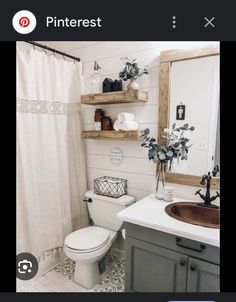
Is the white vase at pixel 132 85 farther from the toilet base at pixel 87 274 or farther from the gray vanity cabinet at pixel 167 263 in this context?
the toilet base at pixel 87 274

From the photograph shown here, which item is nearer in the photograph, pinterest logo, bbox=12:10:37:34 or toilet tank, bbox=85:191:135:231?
pinterest logo, bbox=12:10:37:34

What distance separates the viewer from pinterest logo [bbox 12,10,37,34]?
0.41 m

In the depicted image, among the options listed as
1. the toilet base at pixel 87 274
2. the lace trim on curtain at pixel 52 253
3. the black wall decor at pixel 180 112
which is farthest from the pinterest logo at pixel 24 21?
the lace trim on curtain at pixel 52 253

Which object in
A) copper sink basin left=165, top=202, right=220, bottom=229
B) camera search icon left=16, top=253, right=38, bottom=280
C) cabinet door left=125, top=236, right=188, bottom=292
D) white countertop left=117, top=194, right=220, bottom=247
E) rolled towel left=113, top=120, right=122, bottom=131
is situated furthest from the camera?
rolled towel left=113, top=120, right=122, bottom=131

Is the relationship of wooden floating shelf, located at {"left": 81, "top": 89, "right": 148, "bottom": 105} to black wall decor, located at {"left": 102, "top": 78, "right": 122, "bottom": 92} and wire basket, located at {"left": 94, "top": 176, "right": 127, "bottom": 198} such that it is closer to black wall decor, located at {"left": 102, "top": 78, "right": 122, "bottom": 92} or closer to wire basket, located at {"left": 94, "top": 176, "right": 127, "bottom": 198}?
black wall decor, located at {"left": 102, "top": 78, "right": 122, "bottom": 92}

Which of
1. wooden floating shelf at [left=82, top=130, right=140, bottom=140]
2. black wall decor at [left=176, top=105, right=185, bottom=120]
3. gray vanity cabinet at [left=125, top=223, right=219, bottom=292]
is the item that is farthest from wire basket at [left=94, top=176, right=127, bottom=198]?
black wall decor at [left=176, top=105, right=185, bottom=120]

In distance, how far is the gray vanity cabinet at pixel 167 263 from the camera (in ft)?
3.61

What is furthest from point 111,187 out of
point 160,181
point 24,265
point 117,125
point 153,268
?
point 24,265

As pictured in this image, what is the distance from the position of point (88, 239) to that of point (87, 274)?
27cm

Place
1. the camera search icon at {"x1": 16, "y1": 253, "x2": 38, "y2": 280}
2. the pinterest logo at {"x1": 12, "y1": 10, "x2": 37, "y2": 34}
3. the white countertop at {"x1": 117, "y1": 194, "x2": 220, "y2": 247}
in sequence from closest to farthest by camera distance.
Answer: the pinterest logo at {"x1": 12, "y1": 10, "x2": 37, "y2": 34} → the camera search icon at {"x1": 16, "y1": 253, "x2": 38, "y2": 280} → the white countertop at {"x1": 117, "y1": 194, "x2": 220, "y2": 247}

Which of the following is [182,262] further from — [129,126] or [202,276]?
[129,126]

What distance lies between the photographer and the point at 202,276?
1.11 m

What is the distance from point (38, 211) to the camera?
5.68ft
